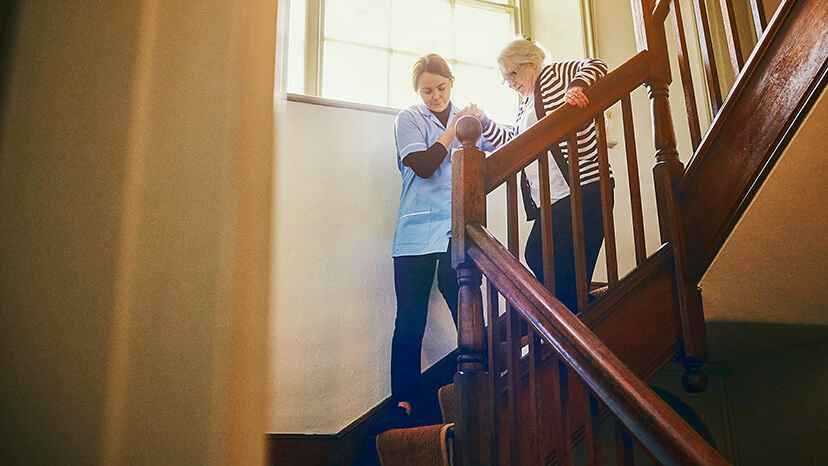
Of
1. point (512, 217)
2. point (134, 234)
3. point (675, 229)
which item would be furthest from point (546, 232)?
point (134, 234)

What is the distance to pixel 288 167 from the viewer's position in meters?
2.79

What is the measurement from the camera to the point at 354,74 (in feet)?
10.8

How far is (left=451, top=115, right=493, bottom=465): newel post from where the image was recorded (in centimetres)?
164

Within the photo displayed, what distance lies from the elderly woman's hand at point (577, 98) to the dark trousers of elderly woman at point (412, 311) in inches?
31.8

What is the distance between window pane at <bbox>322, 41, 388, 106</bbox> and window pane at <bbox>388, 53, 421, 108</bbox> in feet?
0.12

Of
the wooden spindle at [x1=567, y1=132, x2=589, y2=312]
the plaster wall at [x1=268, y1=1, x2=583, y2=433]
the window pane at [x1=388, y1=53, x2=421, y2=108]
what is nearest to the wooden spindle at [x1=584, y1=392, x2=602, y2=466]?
the wooden spindle at [x1=567, y1=132, x2=589, y2=312]

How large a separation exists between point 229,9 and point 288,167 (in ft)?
7.67

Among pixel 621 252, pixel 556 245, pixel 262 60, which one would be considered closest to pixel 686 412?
pixel 621 252

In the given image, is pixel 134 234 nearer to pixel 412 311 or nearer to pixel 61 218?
pixel 61 218

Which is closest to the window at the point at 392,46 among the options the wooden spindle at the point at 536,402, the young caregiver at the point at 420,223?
the young caregiver at the point at 420,223

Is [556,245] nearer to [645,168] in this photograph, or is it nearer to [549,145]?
[549,145]

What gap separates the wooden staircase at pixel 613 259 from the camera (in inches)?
60.7

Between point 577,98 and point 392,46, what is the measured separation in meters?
1.76

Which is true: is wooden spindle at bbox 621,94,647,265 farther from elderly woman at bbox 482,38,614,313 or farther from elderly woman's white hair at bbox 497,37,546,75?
elderly woman's white hair at bbox 497,37,546,75
